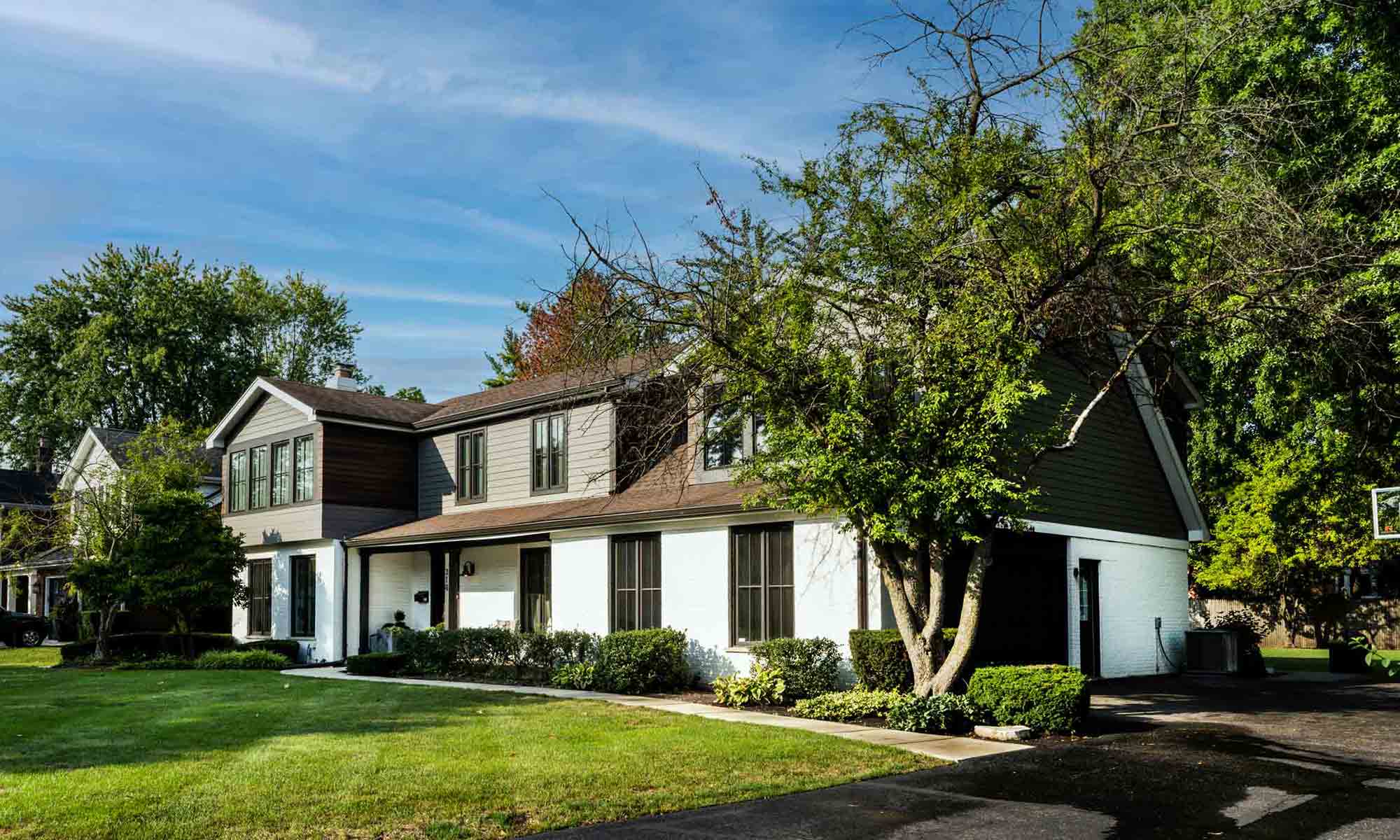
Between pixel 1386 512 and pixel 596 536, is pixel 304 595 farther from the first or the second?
pixel 1386 512

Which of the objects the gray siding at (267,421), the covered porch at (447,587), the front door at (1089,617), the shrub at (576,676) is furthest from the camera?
the gray siding at (267,421)

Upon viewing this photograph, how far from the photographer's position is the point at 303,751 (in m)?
11.0

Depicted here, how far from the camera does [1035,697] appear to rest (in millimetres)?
12859

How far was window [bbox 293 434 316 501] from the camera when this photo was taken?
25.7m

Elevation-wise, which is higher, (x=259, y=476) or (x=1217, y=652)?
(x=259, y=476)

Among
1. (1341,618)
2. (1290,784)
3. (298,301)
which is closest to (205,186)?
(1290,784)

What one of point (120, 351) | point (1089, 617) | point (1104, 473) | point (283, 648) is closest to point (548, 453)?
point (283, 648)

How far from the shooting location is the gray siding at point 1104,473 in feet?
62.5

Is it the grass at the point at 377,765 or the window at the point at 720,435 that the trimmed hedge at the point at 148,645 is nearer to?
the grass at the point at 377,765

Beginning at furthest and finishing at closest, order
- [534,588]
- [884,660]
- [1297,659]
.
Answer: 1. [1297,659]
2. [534,588]
3. [884,660]

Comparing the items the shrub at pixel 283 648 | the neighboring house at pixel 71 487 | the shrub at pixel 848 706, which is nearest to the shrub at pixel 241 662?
the shrub at pixel 283 648

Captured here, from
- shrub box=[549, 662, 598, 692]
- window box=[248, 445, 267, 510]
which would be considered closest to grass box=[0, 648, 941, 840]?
shrub box=[549, 662, 598, 692]

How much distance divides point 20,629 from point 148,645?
11.3m

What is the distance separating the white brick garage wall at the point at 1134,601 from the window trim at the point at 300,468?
1607cm
